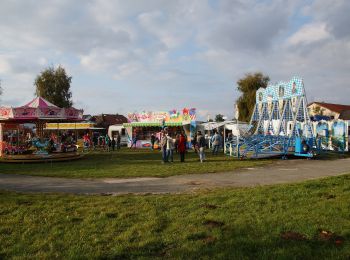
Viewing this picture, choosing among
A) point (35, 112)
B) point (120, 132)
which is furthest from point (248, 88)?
point (35, 112)

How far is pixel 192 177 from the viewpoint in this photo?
1334cm

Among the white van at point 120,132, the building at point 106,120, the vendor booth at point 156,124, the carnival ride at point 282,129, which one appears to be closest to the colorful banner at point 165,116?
the vendor booth at point 156,124

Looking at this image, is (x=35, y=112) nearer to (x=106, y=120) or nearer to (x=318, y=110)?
(x=106, y=120)

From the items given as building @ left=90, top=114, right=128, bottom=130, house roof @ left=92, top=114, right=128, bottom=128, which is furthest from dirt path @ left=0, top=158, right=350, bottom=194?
house roof @ left=92, top=114, right=128, bottom=128

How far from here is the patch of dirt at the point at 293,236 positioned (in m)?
5.54

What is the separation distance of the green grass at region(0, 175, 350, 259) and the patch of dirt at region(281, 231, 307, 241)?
0.10m

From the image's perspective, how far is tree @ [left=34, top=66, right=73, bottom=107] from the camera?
60.7 metres

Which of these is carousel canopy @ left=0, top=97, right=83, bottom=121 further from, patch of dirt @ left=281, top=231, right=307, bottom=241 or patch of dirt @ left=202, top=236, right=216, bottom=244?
patch of dirt @ left=281, top=231, right=307, bottom=241

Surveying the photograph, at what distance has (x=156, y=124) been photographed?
38.4 metres

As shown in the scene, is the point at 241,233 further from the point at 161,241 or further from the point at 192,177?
the point at 192,177

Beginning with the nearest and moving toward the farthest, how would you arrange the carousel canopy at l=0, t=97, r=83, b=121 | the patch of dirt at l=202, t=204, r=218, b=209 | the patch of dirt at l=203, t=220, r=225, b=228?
the patch of dirt at l=203, t=220, r=225, b=228
the patch of dirt at l=202, t=204, r=218, b=209
the carousel canopy at l=0, t=97, r=83, b=121

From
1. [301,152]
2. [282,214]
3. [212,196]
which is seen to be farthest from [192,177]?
[301,152]

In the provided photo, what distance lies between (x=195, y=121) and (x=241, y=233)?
3119 cm

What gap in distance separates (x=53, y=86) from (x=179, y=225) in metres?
58.3
